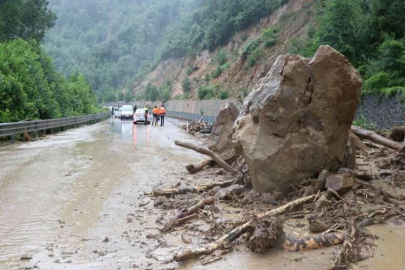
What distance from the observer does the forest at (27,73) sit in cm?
2205

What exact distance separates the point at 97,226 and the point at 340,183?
3948 millimetres

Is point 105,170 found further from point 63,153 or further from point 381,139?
point 381,139

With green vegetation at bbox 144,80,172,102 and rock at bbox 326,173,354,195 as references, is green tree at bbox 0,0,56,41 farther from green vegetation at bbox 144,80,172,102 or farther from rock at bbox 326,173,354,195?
green vegetation at bbox 144,80,172,102

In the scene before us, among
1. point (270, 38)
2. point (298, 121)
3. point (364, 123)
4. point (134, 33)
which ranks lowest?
point (364, 123)

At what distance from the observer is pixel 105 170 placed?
1167 centimetres

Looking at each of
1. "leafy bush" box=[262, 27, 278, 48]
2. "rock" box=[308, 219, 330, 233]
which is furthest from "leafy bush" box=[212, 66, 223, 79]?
"rock" box=[308, 219, 330, 233]

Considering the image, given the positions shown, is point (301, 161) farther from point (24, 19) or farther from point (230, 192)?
point (24, 19)

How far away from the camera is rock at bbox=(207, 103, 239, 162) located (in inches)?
505

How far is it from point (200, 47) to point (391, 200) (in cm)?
7778

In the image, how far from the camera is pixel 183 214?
22.5ft

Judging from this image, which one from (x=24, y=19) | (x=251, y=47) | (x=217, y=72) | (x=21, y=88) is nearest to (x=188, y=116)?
(x=251, y=47)

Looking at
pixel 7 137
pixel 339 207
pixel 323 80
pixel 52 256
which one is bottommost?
pixel 7 137

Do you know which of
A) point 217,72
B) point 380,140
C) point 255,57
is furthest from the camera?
point 217,72

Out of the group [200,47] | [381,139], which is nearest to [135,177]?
[381,139]
